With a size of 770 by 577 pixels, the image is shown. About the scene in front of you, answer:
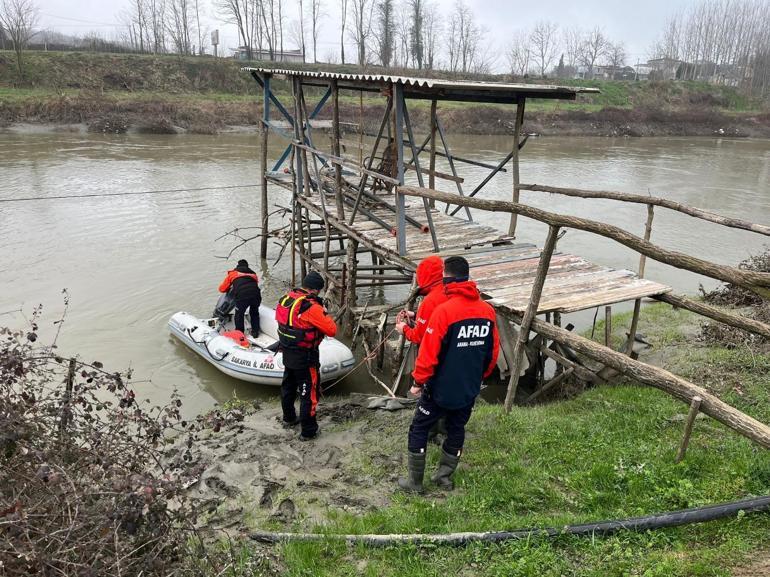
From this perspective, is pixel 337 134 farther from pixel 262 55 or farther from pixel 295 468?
pixel 262 55

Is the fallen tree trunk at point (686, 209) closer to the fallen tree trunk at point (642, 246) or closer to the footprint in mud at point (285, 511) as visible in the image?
the fallen tree trunk at point (642, 246)

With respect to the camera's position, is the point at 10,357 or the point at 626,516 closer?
the point at 10,357

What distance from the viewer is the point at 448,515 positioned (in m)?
4.30

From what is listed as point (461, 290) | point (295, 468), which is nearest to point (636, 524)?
point (461, 290)

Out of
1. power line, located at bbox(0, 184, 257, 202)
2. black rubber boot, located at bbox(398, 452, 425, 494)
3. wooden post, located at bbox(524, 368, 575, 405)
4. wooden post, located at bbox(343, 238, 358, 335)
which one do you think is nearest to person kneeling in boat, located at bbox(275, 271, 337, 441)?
black rubber boot, located at bbox(398, 452, 425, 494)

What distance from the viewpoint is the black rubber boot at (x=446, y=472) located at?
477 cm

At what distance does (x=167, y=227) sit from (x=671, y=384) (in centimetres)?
1437

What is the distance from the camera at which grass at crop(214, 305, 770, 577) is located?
3654 mm

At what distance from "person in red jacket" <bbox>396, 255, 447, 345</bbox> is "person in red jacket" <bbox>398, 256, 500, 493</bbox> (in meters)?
0.17

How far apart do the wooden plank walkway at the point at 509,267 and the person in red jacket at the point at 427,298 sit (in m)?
1.29

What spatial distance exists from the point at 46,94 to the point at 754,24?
89859 mm

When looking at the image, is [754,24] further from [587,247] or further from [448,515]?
[448,515]

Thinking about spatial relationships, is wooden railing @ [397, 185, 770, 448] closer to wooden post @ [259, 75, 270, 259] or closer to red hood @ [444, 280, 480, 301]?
red hood @ [444, 280, 480, 301]

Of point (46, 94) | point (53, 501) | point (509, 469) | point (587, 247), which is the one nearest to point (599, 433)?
point (509, 469)
